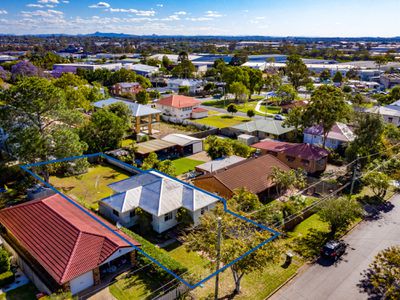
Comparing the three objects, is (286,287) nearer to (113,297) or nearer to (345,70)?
(113,297)

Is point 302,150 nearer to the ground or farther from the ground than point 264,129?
farther from the ground

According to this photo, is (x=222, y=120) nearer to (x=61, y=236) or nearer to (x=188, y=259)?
(x=188, y=259)

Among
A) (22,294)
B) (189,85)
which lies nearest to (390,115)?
(189,85)

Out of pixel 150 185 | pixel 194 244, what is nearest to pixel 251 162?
pixel 150 185

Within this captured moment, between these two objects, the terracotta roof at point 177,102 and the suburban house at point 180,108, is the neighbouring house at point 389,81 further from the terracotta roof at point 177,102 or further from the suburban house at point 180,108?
the terracotta roof at point 177,102

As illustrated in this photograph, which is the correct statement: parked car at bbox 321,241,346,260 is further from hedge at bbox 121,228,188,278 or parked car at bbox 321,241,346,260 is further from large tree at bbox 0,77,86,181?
large tree at bbox 0,77,86,181

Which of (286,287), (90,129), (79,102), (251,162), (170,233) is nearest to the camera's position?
(286,287)

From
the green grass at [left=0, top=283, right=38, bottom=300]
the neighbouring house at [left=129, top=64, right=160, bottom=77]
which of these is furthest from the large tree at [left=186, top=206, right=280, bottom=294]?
the neighbouring house at [left=129, top=64, right=160, bottom=77]
